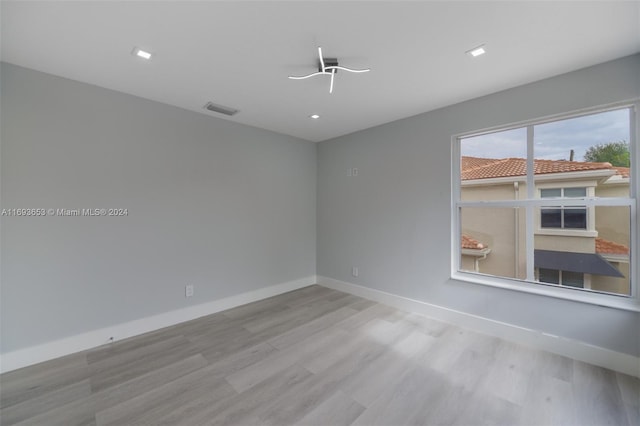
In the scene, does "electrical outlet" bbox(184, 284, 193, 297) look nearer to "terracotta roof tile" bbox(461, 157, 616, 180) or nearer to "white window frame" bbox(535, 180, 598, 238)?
"terracotta roof tile" bbox(461, 157, 616, 180)

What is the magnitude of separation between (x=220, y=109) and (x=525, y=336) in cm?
422

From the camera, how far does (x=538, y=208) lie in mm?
2531

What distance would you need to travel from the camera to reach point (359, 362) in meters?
2.24

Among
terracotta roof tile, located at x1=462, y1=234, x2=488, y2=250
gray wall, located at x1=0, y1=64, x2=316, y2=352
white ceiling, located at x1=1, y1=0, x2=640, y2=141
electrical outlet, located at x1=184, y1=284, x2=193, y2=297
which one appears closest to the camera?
white ceiling, located at x1=1, y1=0, x2=640, y2=141

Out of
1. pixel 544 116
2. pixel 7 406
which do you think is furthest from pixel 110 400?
pixel 544 116

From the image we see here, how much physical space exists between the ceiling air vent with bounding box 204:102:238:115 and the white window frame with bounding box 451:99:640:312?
2785 millimetres

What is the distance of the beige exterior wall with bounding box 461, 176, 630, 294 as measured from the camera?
7.12 ft

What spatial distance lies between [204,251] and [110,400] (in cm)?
168

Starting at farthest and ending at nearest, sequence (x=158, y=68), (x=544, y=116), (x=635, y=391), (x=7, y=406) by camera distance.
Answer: (x=544, y=116)
(x=158, y=68)
(x=635, y=391)
(x=7, y=406)

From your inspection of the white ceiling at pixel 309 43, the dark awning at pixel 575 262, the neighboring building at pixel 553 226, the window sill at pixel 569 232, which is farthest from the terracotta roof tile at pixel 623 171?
the white ceiling at pixel 309 43

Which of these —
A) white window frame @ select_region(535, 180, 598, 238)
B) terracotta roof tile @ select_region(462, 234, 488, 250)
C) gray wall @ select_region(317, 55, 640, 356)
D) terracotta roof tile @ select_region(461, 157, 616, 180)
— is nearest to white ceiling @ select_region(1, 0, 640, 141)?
gray wall @ select_region(317, 55, 640, 356)

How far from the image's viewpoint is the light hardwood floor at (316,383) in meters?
1.66

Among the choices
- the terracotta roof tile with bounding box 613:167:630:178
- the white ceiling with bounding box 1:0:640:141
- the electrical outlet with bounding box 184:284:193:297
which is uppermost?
the white ceiling with bounding box 1:0:640:141

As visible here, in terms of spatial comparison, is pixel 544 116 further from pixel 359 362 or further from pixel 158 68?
pixel 158 68
